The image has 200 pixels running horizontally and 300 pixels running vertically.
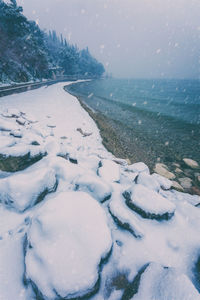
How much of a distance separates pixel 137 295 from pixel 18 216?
1882mm

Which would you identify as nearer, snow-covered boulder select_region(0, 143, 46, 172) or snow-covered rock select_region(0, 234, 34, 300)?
snow-covered rock select_region(0, 234, 34, 300)

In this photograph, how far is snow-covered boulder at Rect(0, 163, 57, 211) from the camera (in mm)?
2299

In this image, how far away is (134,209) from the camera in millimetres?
2527

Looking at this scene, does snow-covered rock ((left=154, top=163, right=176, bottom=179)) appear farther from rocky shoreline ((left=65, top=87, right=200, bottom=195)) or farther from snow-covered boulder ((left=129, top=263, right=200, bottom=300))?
snow-covered boulder ((left=129, top=263, right=200, bottom=300))

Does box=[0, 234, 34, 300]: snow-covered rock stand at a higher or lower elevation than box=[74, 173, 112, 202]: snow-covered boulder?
lower

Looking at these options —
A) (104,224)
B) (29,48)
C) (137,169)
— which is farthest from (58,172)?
(29,48)

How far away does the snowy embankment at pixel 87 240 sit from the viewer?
1484 mm

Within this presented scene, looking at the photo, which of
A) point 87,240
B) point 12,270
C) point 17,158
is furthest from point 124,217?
point 17,158

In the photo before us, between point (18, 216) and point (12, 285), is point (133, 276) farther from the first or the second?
point (18, 216)

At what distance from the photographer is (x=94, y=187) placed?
2.75 meters

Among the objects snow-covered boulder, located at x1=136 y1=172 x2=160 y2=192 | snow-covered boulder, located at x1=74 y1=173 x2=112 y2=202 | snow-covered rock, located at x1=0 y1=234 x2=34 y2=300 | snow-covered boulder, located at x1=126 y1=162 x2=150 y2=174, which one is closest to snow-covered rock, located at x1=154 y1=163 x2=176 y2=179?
snow-covered boulder, located at x1=126 y1=162 x2=150 y2=174

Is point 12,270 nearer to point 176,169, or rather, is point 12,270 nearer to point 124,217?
point 124,217

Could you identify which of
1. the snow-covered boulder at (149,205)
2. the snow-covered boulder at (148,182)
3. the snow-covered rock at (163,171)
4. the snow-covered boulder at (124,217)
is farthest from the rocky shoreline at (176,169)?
the snow-covered boulder at (124,217)

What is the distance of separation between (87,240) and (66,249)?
26 cm
